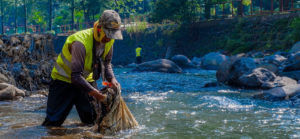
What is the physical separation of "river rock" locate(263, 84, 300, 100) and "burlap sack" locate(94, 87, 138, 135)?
4.82 metres

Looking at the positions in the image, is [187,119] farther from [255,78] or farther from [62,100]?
[255,78]

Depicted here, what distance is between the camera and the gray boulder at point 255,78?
35.1 feet

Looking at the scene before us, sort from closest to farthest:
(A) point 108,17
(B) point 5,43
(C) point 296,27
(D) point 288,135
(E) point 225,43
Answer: (A) point 108,17 → (D) point 288,135 → (B) point 5,43 → (C) point 296,27 → (E) point 225,43

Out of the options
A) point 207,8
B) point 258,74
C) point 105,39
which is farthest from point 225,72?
point 207,8

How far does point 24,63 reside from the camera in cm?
977

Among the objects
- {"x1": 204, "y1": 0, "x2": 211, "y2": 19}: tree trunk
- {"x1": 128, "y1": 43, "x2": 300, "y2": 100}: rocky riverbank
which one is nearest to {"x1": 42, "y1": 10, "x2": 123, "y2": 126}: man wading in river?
{"x1": 128, "y1": 43, "x2": 300, "y2": 100}: rocky riverbank

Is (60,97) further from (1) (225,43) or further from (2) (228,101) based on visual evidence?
(1) (225,43)

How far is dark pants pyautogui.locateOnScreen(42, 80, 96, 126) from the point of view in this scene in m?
4.36

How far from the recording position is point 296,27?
17.9m

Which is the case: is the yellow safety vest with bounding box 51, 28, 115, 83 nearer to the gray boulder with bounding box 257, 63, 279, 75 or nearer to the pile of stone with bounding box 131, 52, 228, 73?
the gray boulder with bounding box 257, 63, 279, 75

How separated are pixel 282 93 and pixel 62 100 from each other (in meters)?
5.67

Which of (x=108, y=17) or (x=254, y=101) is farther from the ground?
(x=108, y=17)

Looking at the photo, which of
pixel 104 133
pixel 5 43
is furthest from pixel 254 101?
pixel 5 43

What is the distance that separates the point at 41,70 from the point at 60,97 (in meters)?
5.97
